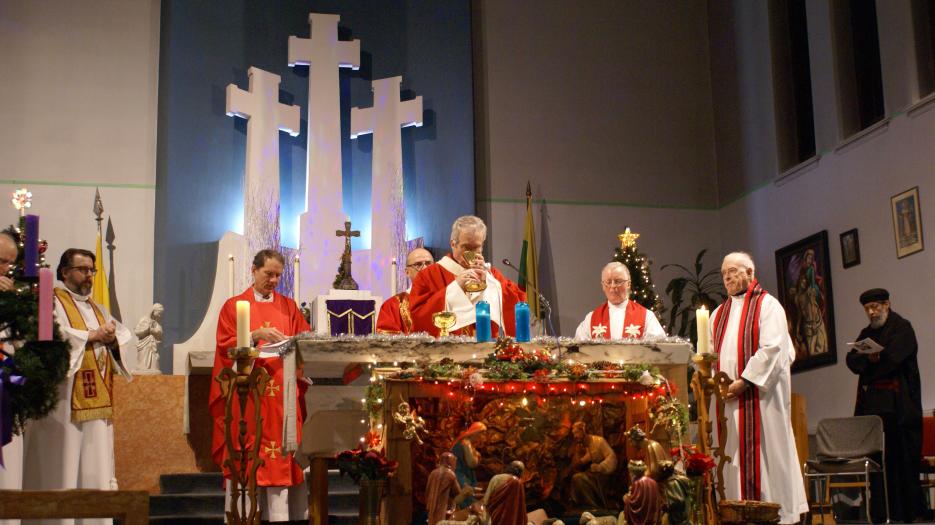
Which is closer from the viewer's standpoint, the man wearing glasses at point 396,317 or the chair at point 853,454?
the man wearing glasses at point 396,317

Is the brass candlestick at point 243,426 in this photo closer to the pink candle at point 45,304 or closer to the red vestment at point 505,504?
the pink candle at point 45,304

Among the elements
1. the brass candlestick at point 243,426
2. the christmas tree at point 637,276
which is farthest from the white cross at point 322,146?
the brass candlestick at point 243,426

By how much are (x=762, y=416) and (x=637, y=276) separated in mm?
4403

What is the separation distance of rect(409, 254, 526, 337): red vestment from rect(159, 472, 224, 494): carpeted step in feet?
10.5

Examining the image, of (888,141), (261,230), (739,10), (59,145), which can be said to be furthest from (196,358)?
(739,10)

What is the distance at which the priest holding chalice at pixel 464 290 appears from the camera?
6.96m

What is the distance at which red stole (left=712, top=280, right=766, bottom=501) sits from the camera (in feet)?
25.4

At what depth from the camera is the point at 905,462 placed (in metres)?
9.48

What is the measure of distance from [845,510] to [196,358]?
20.2 feet

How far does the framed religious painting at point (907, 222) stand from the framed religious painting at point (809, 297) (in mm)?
1187

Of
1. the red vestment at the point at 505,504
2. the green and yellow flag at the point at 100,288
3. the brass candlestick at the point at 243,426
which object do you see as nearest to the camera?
the red vestment at the point at 505,504

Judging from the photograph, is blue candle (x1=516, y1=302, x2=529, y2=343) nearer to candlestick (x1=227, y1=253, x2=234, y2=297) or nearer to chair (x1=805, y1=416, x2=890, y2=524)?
chair (x1=805, y1=416, x2=890, y2=524)

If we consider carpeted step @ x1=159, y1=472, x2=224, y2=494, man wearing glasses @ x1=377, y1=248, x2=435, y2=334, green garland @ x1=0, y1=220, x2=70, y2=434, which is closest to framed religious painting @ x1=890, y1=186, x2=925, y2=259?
man wearing glasses @ x1=377, y1=248, x2=435, y2=334

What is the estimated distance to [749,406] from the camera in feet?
25.6
